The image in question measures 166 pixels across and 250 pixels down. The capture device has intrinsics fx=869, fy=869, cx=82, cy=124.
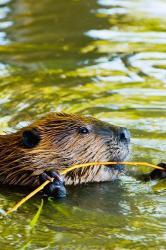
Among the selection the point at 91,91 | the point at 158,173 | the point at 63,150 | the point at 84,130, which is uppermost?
the point at 84,130

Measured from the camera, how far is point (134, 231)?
17.2 feet

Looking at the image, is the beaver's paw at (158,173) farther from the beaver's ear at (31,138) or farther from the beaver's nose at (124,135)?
the beaver's ear at (31,138)

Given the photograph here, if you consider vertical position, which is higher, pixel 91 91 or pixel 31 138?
pixel 31 138

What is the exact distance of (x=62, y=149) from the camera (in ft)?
21.0

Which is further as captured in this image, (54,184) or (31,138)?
(31,138)

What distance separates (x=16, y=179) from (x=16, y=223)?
906mm

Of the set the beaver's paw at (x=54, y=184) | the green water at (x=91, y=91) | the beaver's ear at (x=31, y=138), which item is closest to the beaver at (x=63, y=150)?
the beaver's ear at (x=31, y=138)

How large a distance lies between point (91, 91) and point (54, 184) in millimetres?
2944

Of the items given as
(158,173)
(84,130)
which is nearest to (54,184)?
(84,130)

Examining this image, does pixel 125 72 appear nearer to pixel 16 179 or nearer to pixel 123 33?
pixel 123 33

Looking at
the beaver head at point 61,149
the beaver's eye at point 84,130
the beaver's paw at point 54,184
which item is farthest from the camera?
the beaver's eye at point 84,130

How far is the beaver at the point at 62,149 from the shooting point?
6.34 meters

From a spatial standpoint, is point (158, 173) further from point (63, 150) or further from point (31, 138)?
point (31, 138)

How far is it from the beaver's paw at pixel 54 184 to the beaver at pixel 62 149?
213 mm
